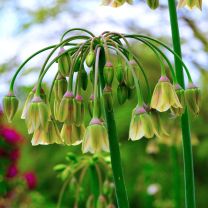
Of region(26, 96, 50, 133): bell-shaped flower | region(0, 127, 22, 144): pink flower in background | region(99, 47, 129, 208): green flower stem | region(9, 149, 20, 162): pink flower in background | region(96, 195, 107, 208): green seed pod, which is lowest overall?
region(9, 149, 20, 162): pink flower in background

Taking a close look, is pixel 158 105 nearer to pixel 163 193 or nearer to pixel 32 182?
pixel 32 182

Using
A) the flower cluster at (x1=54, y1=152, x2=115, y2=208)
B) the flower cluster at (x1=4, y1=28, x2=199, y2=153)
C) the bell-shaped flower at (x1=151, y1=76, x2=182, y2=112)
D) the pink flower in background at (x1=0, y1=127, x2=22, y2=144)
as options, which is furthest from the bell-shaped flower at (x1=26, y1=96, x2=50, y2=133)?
the pink flower in background at (x1=0, y1=127, x2=22, y2=144)

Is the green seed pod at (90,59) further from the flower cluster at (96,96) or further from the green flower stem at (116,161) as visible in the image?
the green flower stem at (116,161)

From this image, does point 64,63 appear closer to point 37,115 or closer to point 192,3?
point 37,115

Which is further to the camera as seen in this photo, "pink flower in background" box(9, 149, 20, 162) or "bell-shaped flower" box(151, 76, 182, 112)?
"pink flower in background" box(9, 149, 20, 162)

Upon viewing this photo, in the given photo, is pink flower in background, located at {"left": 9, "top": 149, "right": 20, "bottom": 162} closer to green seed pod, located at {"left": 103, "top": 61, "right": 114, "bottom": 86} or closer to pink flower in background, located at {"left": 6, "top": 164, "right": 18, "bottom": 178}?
pink flower in background, located at {"left": 6, "top": 164, "right": 18, "bottom": 178}

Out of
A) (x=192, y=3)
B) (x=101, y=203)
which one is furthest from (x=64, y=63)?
(x=101, y=203)

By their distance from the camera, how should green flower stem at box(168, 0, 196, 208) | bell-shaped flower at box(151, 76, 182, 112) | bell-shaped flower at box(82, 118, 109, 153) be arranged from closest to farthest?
1. bell-shaped flower at box(82, 118, 109, 153)
2. bell-shaped flower at box(151, 76, 182, 112)
3. green flower stem at box(168, 0, 196, 208)
